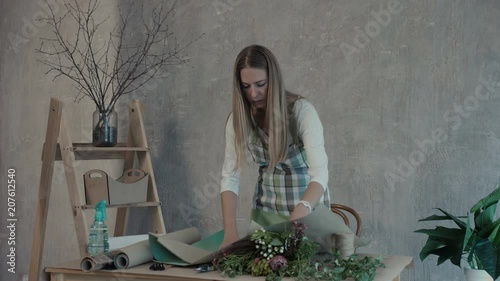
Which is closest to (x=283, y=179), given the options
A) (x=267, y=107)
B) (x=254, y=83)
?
(x=267, y=107)

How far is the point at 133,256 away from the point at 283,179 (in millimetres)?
986

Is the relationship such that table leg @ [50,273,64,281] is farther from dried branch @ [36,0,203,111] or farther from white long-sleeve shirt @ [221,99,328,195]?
dried branch @ [36,0,203,111]

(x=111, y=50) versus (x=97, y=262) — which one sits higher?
(x=111, y=50)

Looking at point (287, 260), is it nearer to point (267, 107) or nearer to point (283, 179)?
A: point (267, 107)

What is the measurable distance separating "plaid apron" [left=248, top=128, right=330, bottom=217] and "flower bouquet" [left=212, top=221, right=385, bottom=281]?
80cm

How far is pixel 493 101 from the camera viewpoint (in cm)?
378

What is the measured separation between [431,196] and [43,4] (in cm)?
293

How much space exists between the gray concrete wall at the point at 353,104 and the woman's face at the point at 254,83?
1.46 metres

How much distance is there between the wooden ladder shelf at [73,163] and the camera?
12.8 ft

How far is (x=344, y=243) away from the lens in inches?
87.0

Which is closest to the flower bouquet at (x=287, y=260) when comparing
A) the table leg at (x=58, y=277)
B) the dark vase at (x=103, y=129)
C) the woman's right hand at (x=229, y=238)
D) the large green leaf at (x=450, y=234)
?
the woman's right hand at (x=229, y=238)

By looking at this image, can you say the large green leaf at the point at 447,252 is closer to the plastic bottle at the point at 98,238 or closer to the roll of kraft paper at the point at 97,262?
the plastic bottle at the point at 98,238

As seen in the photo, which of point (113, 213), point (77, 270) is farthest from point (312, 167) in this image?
point (113, 213)

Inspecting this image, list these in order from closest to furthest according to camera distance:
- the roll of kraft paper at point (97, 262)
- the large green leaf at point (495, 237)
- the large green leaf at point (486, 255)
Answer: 1. the roll of kraft paper at point (97, 262)
2. the large green leaf at point (486, 255)
3. the large green leaf at point (495, 237)
